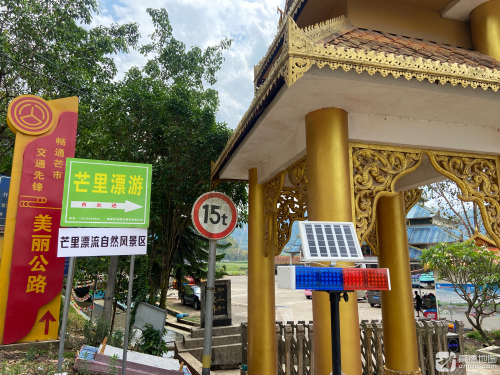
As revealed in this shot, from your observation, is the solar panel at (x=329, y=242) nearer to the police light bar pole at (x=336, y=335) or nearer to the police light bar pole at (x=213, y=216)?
the police light bar pole at (x=336, y=335)

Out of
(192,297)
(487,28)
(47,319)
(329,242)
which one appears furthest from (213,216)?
(192,297)

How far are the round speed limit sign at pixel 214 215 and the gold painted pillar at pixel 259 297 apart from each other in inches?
68.7

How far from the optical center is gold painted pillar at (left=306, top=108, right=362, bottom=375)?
319 centimetres

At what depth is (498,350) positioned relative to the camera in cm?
778

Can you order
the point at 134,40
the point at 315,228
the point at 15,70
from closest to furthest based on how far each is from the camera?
the point at 315,228 → the point at 15,70 → the point at 134,40

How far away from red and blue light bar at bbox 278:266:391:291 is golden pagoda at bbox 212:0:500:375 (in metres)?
1.46

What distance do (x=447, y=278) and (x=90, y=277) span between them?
1035 cm

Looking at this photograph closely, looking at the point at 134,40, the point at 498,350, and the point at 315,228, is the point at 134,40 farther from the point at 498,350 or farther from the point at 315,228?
the point at 498,350

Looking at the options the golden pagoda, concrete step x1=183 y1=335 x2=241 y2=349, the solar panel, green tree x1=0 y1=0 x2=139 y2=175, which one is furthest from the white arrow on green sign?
green tree x1=0 y1=0 x2=139 y2=175

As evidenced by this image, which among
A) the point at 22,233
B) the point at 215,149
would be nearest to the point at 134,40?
the point at 215,149

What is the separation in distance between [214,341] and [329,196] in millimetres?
5917

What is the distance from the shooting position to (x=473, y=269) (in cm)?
910

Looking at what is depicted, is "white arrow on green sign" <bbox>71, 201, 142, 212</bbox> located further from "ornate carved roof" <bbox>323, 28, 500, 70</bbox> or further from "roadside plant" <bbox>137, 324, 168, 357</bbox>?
"roadside plant" <bbox>137, 324, 168, 357</bbox>

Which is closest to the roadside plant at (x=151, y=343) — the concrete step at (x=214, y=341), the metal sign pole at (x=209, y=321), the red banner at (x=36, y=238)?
the red banner at (x=36, y=238)
